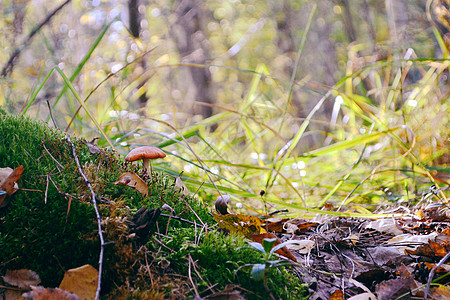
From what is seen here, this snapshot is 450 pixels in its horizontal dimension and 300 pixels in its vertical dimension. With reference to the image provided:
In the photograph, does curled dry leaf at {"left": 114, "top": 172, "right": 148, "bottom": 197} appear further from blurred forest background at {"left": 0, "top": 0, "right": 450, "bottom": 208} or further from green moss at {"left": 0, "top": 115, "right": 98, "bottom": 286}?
blurred forest background at {"left": 0, "top": 0, "right": 450, "bottom": 208}

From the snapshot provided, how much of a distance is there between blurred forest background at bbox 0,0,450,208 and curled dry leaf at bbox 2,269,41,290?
0.66 meters

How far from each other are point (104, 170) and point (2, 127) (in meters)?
0.45

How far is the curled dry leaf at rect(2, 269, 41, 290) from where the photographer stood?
0.82m

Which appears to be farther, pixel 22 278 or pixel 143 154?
pixel 143 154

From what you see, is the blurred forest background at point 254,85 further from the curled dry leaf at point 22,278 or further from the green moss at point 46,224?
the curled dry leaf at point 22,278

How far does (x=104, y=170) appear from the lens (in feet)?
3.87

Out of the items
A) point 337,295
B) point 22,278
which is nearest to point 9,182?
point 22,278

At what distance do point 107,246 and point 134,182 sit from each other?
321 millimetres

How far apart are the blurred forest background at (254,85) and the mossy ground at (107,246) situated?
0.38 meters

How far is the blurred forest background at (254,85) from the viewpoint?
2111 millimetres

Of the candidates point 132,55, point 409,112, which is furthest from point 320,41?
point 409,112

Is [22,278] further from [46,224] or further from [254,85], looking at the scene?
[254,85]

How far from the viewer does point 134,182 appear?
117 cm

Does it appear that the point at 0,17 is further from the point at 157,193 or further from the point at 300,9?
the point at 300,9
